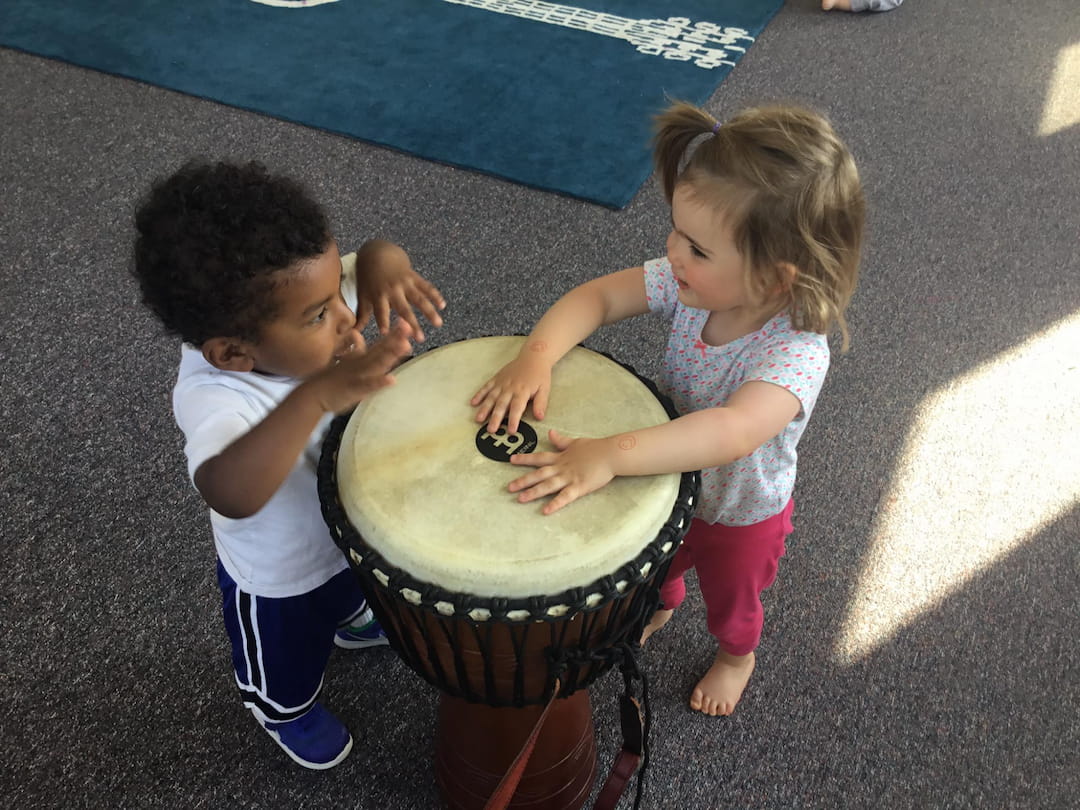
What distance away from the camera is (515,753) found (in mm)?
1211

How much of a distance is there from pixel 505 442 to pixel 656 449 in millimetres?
164

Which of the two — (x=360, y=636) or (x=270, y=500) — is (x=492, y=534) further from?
(x=360, y=636)

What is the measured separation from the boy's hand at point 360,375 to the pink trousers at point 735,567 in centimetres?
52

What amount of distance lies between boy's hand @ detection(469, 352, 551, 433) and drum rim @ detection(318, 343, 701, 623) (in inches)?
7.0

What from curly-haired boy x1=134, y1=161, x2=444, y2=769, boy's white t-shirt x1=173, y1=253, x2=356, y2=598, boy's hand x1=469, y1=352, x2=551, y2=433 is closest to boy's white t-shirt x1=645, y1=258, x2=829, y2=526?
boy's hand x1=469, y1=352, x2=551, y2=433

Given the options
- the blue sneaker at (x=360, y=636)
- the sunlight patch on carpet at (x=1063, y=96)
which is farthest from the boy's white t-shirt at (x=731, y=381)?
the sunlight patch on carpet at (x=1063, y=96)

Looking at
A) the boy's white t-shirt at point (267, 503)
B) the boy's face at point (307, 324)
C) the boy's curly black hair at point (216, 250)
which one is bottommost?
the boy's white t-shirt at point (267, 503)

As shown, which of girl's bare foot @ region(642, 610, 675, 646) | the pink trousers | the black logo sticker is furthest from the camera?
girl's bare foot @ region(642, 610, 675, 646)

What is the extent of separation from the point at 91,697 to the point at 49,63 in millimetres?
2321

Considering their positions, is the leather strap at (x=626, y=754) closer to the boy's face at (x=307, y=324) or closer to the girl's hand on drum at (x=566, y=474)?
the girl's hand on drum at (x=566, y=474)

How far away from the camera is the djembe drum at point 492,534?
87cm

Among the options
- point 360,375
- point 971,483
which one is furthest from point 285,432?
point 971,483

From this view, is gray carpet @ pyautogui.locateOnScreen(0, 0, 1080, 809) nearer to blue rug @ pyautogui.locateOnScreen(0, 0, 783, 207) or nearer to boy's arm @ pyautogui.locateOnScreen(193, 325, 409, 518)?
blue rug @ pyautogui.locateOnScreen(0, 0, 783, 207)

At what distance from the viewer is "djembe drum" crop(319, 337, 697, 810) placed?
2.86 feet
